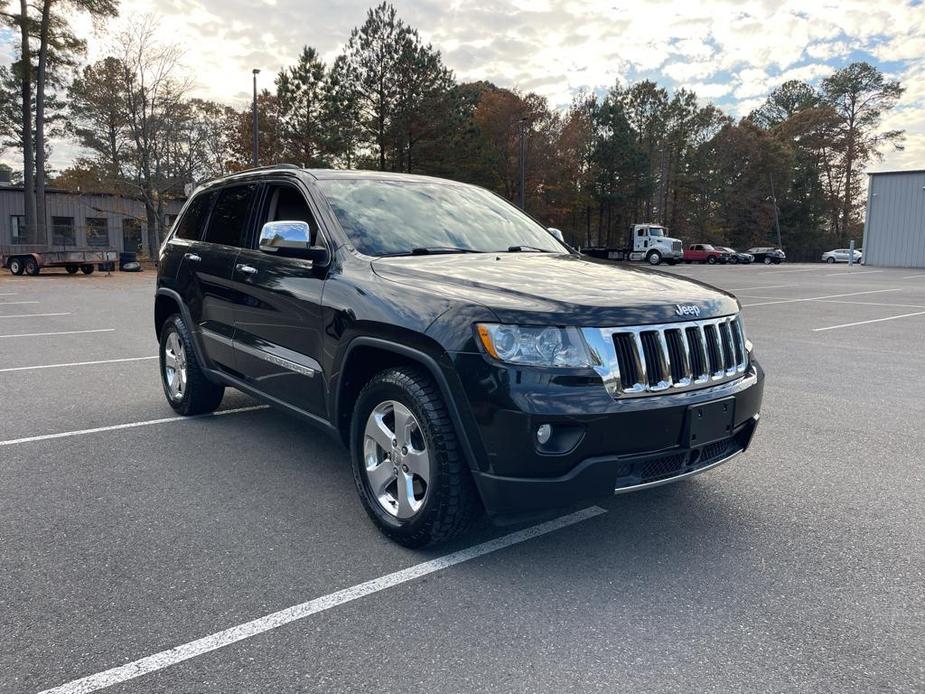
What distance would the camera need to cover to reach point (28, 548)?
11.0 feet

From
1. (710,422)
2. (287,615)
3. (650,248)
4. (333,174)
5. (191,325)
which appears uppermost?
(333,174)

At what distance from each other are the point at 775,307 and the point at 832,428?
11.6 m

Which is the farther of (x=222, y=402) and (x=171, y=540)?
(x=222, y=402)

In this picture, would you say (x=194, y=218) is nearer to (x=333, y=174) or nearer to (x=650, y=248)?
(x=333, y=174)

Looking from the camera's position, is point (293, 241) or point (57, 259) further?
point (57, 259)

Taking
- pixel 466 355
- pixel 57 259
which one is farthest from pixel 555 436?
pixel 57 259

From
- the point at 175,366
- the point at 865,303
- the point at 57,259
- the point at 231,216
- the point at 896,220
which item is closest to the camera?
the point at 231,216

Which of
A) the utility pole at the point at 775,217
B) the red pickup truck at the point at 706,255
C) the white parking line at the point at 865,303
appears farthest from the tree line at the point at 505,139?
the white parking line at the point at 865,303

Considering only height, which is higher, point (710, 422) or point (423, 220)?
point (423, 220)

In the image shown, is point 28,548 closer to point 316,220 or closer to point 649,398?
point 316,220

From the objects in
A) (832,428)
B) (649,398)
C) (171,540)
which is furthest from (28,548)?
(832,428)

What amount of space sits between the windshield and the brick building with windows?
44.2 m

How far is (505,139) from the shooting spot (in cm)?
5438

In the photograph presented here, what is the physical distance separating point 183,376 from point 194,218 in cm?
125
